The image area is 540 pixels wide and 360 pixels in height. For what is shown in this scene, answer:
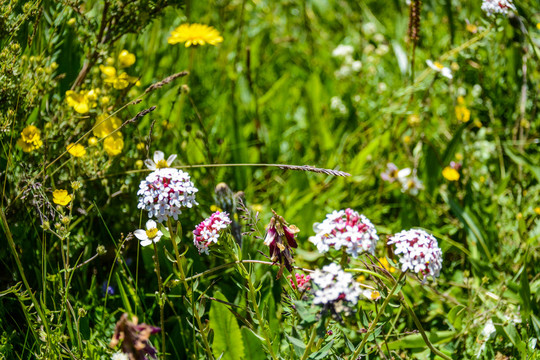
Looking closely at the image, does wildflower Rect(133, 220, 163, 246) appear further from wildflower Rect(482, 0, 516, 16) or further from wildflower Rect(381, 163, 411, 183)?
wildflower Rect(482, 0, 516, 16)

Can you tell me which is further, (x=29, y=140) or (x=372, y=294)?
(x=29, y=140)

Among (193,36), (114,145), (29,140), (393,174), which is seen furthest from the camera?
(393,174)

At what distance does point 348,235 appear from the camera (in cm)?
106

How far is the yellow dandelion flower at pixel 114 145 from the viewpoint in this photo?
172 cm

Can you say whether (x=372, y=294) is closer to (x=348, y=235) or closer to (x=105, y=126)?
(x=348, y=235)

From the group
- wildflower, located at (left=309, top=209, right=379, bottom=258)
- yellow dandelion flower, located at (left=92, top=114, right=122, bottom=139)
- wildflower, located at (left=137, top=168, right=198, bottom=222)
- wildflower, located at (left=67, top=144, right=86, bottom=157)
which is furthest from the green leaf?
yellow dandelion flower, located at (left=92, top=114, right=122, bottom=139)

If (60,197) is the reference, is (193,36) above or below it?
above

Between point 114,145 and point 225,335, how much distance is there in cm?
71

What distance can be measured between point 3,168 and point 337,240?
1082mm

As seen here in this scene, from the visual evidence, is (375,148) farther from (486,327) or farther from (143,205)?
(143,205)

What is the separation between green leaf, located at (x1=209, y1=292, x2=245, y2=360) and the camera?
4.61ft

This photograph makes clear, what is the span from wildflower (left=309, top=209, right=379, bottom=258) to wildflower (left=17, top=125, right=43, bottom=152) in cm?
92

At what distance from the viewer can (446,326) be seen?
1.79 m

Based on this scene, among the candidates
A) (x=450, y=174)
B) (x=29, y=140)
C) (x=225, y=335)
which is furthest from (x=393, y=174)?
(x=29, y=140)
